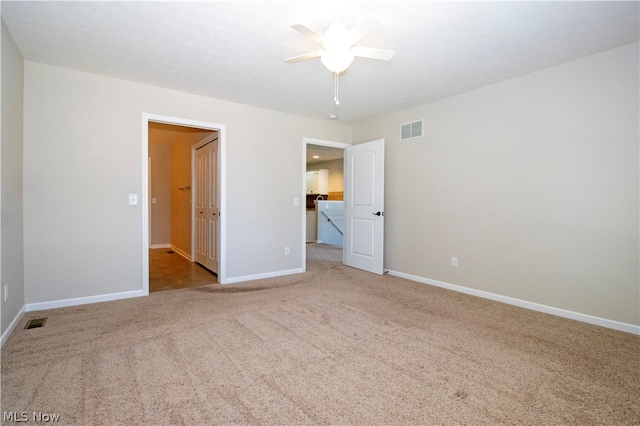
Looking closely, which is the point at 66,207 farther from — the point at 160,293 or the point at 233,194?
the point at 233,194

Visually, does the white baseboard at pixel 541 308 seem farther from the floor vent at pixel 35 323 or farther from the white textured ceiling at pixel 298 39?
the floor vent at pixel 35 323

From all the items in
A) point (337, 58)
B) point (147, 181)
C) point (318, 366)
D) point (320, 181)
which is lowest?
point (318, 366)

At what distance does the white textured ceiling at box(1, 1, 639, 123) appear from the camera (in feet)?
6.83

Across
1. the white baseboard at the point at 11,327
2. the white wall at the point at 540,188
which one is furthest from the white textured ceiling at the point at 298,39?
the white baseboard at the point at 11,327

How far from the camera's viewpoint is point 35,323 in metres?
2.63

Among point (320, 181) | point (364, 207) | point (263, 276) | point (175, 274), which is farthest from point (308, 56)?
point (320, 181)

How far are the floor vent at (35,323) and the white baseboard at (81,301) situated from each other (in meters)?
0.31

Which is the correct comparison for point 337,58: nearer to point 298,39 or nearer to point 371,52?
point 371,52

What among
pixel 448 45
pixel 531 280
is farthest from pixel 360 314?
pixel 448 45

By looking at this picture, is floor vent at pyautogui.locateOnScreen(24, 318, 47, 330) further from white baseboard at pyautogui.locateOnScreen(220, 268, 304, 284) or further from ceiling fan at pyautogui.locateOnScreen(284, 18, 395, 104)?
ceiling fan at pyautogui.locateOnScreen(284, 18, 395, 104)

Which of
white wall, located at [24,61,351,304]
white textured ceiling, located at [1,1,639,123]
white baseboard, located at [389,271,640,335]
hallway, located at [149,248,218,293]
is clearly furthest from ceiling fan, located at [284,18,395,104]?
hallway, located at [149,248,218,293]

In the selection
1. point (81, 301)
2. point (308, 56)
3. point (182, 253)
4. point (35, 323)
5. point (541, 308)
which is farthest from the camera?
point (182, 253)

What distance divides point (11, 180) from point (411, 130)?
4.29m

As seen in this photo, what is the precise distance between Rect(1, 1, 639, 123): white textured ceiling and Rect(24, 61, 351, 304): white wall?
0.26m
